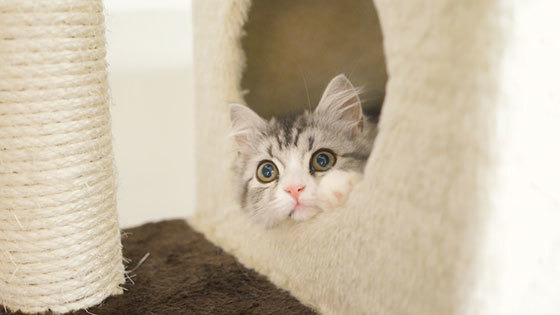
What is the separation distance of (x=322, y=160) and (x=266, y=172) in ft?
0.51

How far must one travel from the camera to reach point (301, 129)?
3.99ft

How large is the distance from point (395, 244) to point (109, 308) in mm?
701

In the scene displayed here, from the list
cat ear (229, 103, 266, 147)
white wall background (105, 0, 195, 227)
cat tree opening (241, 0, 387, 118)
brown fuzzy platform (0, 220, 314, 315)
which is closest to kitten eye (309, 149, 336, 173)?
cat ear (229, 103, 266, 147)

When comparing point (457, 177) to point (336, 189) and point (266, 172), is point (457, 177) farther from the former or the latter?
point (266, 172)

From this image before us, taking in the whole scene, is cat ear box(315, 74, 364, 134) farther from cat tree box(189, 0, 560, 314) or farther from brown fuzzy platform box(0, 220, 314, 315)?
brown fuzzy platform box(0, 220, 314, 315)

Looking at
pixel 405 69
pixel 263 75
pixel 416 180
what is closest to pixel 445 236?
pixel 416 180

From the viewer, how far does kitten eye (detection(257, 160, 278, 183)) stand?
119cm

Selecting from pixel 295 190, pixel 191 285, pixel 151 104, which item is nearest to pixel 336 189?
pixel 295 190

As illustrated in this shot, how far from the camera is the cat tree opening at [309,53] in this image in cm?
156

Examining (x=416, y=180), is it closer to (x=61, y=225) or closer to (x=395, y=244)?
(x=395, y=244)

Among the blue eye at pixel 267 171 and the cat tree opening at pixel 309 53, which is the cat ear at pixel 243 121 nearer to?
the blue eye at pixel 267 171

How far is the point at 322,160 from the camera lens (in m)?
1.13

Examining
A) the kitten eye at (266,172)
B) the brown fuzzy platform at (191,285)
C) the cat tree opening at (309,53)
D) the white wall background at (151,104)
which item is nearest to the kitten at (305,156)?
the kitten eye at (266,172)

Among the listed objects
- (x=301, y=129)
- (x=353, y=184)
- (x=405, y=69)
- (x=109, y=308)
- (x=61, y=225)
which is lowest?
(x=109, y=308)
